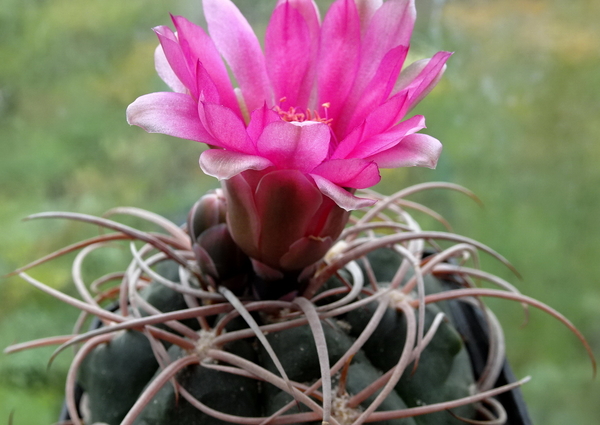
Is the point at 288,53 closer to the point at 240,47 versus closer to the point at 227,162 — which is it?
the point at 240,47

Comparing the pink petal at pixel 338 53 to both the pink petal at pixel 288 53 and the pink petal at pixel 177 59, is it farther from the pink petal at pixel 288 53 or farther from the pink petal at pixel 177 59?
the pink petal at pixel 177 59

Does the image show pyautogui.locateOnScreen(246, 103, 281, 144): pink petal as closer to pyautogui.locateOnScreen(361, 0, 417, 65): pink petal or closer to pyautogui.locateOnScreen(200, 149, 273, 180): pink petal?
pyautogui.locateOnScreen(200, 149, 273, 180): pink petal

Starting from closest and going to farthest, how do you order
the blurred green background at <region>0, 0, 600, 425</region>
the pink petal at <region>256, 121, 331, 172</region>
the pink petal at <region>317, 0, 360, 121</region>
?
the pink petal at <region>256, 121, 331, 172</region>, the pink petal at <region>317, 0, 360, 121</region>, the blurred green background at <region>0, 0, 600, 425</region>

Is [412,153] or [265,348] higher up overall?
[412,153]

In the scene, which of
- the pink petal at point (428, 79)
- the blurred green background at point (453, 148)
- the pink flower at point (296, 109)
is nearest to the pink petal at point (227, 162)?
the pink flower at point (296, 109)

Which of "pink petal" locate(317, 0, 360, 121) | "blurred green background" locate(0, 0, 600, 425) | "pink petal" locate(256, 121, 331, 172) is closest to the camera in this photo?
"pink petal" locate(256, 121, 331, 172)

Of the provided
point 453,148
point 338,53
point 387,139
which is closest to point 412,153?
point 387,139

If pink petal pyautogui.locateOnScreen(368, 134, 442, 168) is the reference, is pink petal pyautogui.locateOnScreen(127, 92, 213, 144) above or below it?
above

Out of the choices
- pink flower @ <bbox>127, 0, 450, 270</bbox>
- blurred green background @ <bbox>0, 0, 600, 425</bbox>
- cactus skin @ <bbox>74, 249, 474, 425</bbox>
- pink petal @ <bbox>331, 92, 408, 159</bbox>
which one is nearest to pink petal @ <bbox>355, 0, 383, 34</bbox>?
pink flower @ <bbox>127, 0, 450, 270</bbox>
